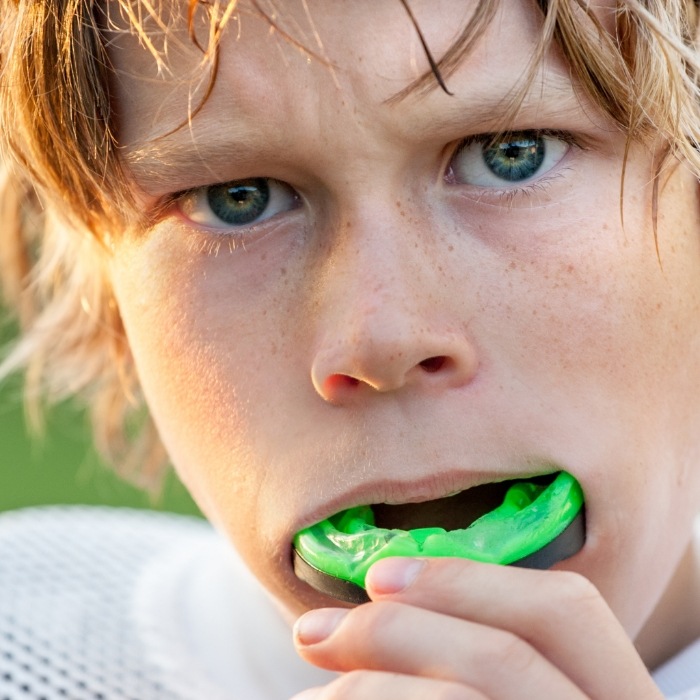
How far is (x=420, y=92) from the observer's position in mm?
1008

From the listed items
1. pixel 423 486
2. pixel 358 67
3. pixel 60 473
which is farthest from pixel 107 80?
pixel 60 473

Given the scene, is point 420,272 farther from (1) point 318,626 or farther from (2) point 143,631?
(2) point 143,631

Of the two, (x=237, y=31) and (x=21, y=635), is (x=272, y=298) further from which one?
(x=21, y=635)

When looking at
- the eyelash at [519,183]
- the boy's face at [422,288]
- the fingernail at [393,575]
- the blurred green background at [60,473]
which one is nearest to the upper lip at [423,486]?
the boy's face at [422,288]

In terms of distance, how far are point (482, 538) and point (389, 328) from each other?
0.70ft

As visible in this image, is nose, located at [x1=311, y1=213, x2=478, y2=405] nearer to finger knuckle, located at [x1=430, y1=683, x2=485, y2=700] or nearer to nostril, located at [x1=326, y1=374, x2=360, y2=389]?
nostril, located at [x1=326, y1=374, x2=360, y2=389]

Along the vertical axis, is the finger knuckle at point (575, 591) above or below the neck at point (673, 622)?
above

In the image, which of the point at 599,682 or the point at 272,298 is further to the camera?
the point at 272,298

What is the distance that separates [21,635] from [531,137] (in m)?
0.89

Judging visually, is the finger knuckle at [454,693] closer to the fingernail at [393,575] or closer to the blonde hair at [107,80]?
the fingernail at [393,575]

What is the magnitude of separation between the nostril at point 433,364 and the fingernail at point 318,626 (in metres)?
0.23

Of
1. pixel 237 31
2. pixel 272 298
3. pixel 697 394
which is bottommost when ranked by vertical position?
pixel 697 394

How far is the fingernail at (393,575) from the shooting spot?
90cm

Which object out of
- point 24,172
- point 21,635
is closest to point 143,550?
point 21,635
